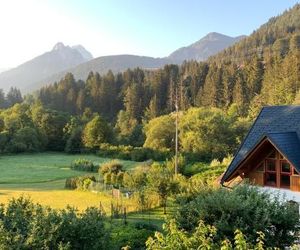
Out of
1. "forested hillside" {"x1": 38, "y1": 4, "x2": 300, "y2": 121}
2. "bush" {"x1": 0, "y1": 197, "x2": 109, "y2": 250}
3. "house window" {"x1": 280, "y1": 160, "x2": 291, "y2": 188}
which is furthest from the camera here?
"forested hillside" {"x1": 38, "y1": 4, "x2": 300, "y2": 121}

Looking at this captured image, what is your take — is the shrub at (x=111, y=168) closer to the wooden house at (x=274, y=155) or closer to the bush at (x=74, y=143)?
the wooden house at (x=274, y=155)

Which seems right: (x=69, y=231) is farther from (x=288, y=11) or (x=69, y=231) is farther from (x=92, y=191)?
(x=288, y=11)

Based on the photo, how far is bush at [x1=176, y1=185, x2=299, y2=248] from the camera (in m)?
12.6

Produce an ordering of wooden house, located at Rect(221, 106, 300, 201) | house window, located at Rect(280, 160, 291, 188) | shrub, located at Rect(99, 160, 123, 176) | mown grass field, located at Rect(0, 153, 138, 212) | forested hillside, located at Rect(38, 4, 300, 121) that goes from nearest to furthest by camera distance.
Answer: wooden house, located at Rect(221, 106, 300, 201) < house window, located at Rect(280, 160, 291, 188) < mown grass field, located at Rect(0, 153, 138, 212) < shrub, located at Rect(99, 160, 123, 176) < forested hillside, located at Rect(38, 4, 300, 121)

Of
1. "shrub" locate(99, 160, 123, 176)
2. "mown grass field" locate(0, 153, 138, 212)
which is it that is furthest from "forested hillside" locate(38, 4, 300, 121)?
"shrub" locate(99, 160, 123, 176)

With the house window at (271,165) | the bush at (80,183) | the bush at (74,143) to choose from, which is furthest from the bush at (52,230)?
the bush at (74,143)

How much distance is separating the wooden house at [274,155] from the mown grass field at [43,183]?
899 cm

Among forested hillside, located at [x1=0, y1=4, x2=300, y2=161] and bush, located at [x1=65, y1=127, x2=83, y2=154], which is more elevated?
forested hillside, located at [x1=0, y1=4, x2=300, y2=161]

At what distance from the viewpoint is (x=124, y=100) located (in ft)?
365

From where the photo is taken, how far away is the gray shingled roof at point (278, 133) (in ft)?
58.0

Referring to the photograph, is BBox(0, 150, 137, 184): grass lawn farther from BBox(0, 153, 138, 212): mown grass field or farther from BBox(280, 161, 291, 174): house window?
BBox(280, 161, 291, 174): house window

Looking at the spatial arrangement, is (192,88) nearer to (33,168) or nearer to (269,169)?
(33,168)

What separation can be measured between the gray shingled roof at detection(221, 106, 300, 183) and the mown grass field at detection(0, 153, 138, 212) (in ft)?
29.7

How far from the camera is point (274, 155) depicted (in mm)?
18609
